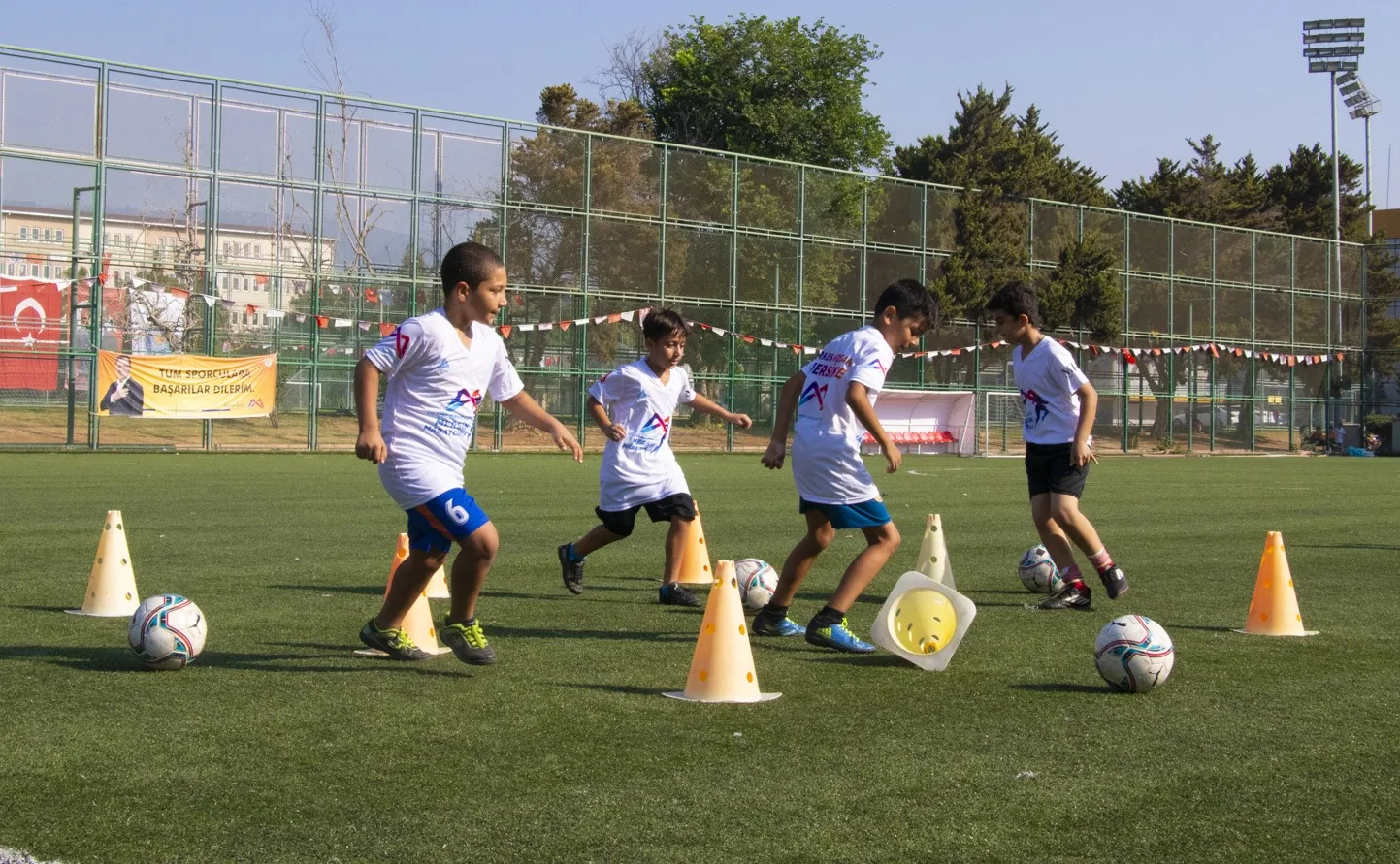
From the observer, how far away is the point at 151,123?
97.8 feet

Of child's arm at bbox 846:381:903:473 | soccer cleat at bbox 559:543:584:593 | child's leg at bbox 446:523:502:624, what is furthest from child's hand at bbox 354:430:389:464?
soccer cleat at bbox 559:543:584:593

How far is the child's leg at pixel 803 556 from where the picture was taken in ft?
22.6

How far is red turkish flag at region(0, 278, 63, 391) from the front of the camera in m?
27.6

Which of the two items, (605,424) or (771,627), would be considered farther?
(605,424)

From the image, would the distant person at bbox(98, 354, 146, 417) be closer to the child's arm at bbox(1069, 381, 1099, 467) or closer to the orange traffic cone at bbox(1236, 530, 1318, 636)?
the child's arm at bbox(1069, 381, 1099, 467)

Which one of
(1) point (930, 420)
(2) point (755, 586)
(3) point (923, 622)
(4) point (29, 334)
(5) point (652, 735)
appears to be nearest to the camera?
(5) point (652, 735)

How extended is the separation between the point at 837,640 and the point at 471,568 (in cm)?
177

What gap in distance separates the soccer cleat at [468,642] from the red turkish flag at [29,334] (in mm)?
24630

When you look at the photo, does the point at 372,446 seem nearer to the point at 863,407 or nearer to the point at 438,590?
the point at 863,407

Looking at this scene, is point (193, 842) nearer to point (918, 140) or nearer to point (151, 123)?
point (151, 123)

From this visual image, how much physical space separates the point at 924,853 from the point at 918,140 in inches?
2180

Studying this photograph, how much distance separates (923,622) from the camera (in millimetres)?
6273

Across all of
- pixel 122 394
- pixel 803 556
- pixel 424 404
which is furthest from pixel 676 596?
pixel 122 394

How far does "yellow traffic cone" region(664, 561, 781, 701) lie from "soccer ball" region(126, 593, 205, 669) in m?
1.97
